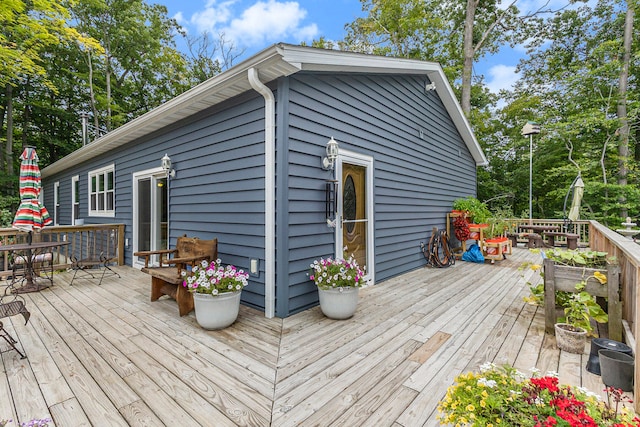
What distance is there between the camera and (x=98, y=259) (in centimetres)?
475

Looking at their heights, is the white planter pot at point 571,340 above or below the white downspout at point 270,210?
below

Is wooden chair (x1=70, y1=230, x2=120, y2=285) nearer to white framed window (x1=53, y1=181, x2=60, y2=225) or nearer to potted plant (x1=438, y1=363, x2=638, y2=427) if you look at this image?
white framed window (x1=53, y1=181, x2=60, y2=225)

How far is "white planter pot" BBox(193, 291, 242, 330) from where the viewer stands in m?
2.69

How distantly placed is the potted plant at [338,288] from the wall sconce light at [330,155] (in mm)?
1212

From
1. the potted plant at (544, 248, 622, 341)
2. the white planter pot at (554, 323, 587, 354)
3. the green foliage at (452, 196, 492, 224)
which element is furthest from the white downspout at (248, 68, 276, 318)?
the green foliage at (452, 196, 492, 224)

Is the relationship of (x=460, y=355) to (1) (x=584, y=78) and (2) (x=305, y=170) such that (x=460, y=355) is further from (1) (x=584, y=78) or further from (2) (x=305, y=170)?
(1) (x=584, y=78)

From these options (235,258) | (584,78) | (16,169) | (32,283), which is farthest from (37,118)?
(584,78)

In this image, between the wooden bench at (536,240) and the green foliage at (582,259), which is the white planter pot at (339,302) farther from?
the wooden bench at (536,240)

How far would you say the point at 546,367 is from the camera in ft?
6.98

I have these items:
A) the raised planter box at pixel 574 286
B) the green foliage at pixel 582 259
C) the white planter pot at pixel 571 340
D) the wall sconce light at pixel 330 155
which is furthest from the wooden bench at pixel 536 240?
the wall sconce light at pixel 330 155

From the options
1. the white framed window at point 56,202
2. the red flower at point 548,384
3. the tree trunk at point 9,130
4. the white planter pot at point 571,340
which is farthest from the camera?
the tree trunk at point 9,130

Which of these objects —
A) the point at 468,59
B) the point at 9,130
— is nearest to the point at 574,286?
the point at 468,59

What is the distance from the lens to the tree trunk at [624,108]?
9414mm

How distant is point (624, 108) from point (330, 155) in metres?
12.2
